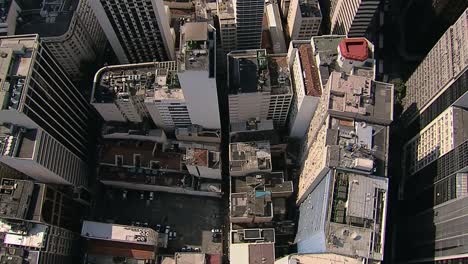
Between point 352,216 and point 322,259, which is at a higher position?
point 352,216

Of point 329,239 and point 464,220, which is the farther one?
point 464,220

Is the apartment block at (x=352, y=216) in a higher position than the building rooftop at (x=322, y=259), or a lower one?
higher

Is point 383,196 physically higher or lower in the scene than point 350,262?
higher

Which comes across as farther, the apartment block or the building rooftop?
the building rooftop

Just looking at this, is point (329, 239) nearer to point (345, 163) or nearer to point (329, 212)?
point (329, 212)

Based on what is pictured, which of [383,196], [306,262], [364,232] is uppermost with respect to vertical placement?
[383,196]

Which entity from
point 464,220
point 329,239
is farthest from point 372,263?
point 464,220

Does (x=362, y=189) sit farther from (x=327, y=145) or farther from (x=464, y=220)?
(x=464, y=220)

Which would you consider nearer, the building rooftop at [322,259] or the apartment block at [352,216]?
the apartment block at [352,216]

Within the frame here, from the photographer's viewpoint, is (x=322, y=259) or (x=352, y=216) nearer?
(x=322, y=259)

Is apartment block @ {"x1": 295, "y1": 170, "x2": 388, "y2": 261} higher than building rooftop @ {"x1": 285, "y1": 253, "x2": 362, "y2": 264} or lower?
higher
